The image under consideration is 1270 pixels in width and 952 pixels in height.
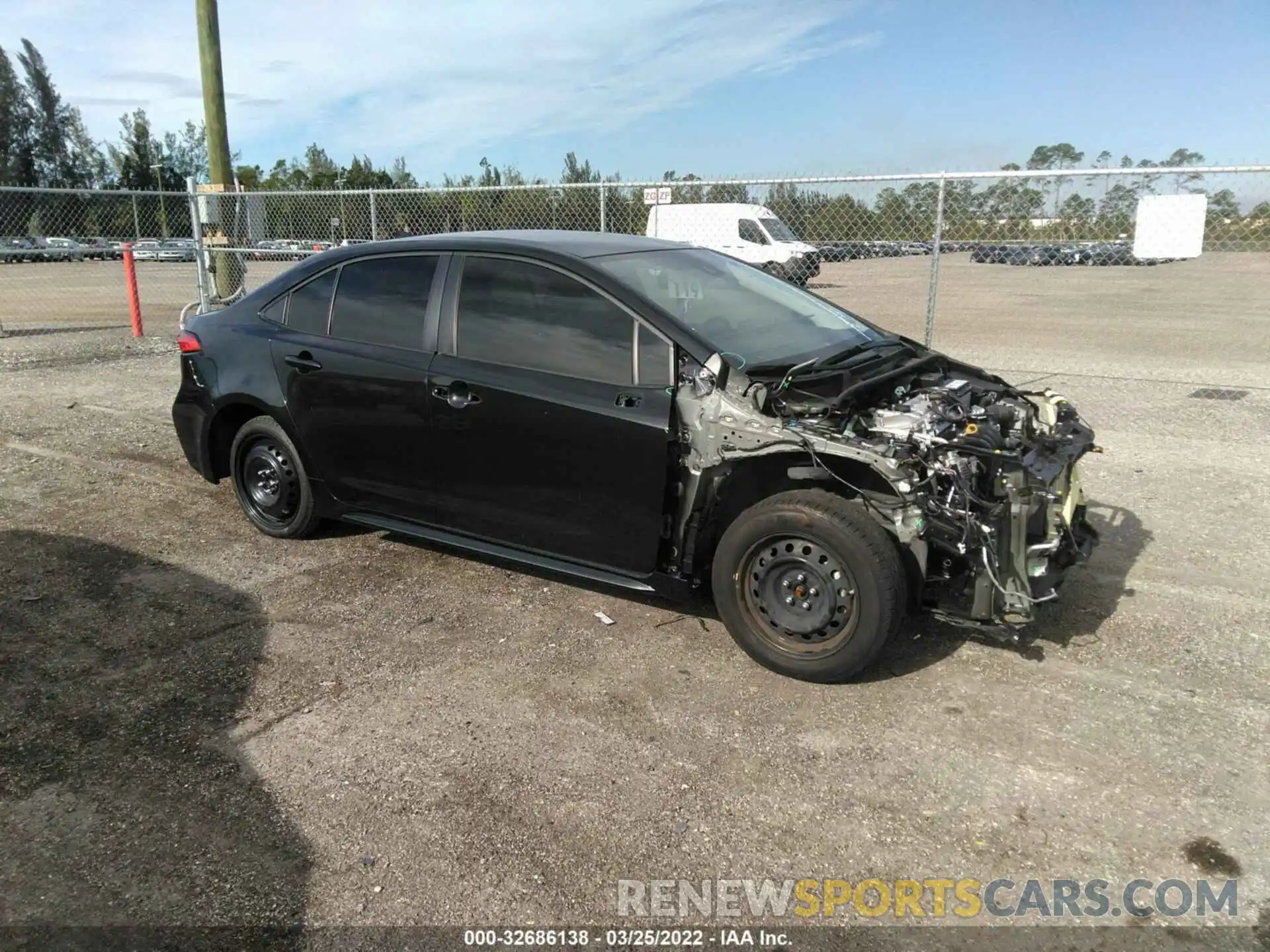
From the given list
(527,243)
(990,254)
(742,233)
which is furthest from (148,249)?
(527,243)

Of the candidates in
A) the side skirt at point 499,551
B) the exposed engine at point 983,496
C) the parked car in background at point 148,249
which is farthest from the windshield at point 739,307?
the parked car in background at point 148,249

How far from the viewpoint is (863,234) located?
10109mm

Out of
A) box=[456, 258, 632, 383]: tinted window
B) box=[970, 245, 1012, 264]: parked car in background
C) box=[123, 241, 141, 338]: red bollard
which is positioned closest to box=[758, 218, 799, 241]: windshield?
box=[970, 245, 1012, 264]: parked car in background

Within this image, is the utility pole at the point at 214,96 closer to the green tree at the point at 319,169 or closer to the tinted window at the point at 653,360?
the tinted window at the point at 653,360

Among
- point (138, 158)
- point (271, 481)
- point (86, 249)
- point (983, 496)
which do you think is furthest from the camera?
point (138, 158)

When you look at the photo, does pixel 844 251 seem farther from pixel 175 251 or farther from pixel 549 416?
pixel 175 251

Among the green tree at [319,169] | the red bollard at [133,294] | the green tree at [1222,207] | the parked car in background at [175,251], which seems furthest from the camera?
the green tree at [319,169]

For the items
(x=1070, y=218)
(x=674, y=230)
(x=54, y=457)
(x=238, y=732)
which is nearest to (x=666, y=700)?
(x=238, y=732)

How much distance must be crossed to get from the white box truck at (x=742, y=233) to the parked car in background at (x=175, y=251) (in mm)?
8707

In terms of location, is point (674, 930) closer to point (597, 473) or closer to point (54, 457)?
point (597, 473)

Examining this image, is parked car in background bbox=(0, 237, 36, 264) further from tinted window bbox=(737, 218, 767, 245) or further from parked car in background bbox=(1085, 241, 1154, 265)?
parked car in background bbox=(1085, 241, 1154, 265)

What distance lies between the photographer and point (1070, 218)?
8.91 metres

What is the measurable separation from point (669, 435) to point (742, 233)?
1069 cm

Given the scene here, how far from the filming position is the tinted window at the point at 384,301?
4527 millimetres
